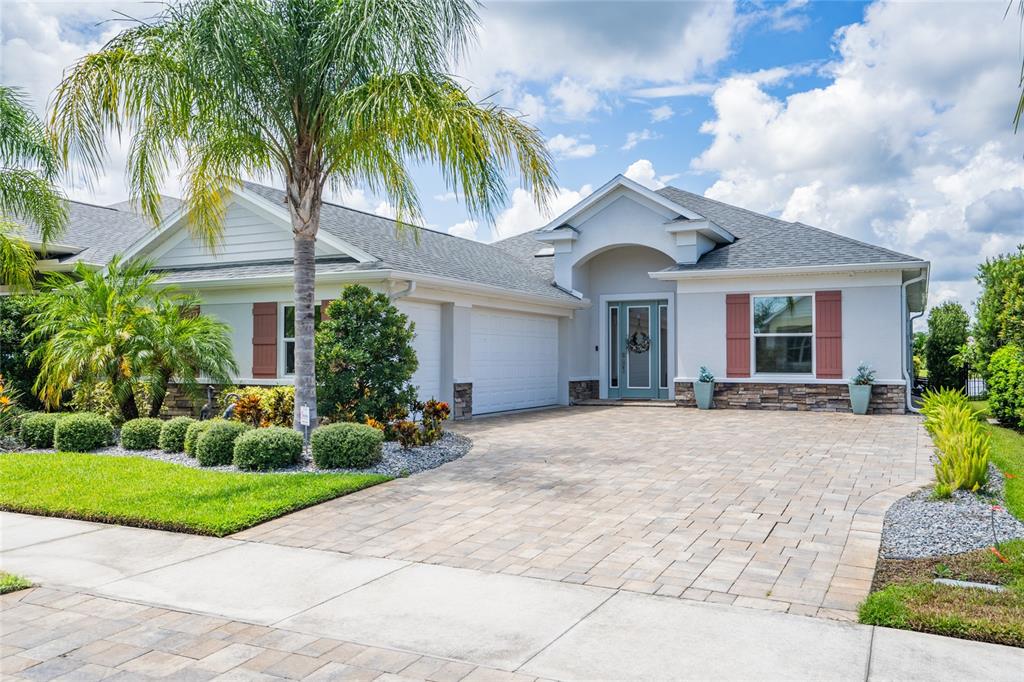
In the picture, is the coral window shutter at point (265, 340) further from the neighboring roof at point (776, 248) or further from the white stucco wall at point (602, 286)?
the neighboring roof at point (776, 248)

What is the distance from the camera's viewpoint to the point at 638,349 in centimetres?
1922

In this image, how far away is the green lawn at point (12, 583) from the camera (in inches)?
192

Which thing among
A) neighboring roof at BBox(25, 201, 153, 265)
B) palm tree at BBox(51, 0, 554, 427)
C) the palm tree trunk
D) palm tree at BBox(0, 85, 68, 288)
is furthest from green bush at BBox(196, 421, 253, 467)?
neighboring roof at BBox(25, 201, 153, 265)

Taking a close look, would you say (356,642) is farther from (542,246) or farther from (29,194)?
(542,246)

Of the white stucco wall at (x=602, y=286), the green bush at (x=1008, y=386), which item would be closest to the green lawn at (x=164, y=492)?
the green bush at (x=1008, y=386)

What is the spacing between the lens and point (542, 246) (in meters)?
22.9

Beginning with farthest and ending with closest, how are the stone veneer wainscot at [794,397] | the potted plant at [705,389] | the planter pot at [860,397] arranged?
1. the potted plant at [705,389]
2. the stone veneer wainscot at [794,397]
3. the planter pot at [860,397]

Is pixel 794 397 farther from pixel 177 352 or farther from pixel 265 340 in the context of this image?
pixel 177 352

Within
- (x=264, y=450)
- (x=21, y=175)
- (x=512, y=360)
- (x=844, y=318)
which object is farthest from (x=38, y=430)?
(x=844, y=318)

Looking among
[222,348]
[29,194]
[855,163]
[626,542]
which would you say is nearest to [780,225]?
[855,163]

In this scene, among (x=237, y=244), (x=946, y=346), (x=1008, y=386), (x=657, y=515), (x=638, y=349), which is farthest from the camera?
(x=946, y=346)

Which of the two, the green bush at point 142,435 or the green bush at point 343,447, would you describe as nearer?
the green bush at point 343,447

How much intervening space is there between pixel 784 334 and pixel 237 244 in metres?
11.9

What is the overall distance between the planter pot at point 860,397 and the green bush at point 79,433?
1379 centimetres
